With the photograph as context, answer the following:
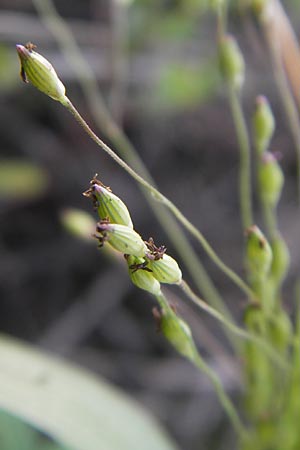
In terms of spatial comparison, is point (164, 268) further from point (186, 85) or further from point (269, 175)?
point (186, 85)

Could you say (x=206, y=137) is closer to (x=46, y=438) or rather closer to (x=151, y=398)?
(x=151, y=398)

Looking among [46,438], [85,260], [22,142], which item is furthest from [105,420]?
[22,142]

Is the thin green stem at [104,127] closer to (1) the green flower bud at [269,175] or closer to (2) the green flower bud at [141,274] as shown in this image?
(1) the green flower bud at [269,175]

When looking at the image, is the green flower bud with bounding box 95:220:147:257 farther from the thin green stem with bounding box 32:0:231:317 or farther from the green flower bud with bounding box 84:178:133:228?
the thin green stem with bounding box 32:0:231:317

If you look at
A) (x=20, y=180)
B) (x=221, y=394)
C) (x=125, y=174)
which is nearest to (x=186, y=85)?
(x=125, y=174)

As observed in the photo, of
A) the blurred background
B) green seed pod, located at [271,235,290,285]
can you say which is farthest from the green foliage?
green seed pod, located at [271,235,290,285]

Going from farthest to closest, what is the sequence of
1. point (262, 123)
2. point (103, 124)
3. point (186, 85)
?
point (186, 85) → point (103, 124) → point (262, 123)
